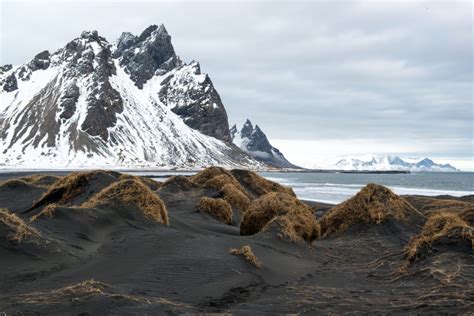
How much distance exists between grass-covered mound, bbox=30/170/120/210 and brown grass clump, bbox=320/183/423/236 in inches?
379

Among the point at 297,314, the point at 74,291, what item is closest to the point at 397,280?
the point at 297,314

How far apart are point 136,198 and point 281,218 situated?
461 centimetres

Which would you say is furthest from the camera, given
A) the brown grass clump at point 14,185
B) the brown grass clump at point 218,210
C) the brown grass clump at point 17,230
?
the brown grass clump at point 14,185

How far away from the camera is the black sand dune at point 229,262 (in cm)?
809

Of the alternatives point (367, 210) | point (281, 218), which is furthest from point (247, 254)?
point (367, 210)

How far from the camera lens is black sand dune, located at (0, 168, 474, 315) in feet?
26.6

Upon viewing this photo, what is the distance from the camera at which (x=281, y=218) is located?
14758mm

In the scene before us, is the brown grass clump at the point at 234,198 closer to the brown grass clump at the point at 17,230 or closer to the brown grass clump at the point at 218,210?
the brown grass clump at the point at 218,210

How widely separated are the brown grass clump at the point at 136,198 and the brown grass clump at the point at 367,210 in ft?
23.8

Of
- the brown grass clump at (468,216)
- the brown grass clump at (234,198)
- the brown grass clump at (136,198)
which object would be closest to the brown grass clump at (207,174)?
the brown grass clump at (234,198)

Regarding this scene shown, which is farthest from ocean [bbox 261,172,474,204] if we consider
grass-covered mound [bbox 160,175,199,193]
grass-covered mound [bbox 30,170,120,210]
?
grass-covered mound [bbox 30,170,120,210]

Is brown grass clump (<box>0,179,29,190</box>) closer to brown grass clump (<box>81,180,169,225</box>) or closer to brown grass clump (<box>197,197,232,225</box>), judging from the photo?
brown grass clump (<box>197,197,232,225</box>)

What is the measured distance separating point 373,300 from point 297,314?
1939 millimetres

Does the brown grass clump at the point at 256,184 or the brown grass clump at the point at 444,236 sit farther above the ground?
the brown grass clump at the point at 256,184
